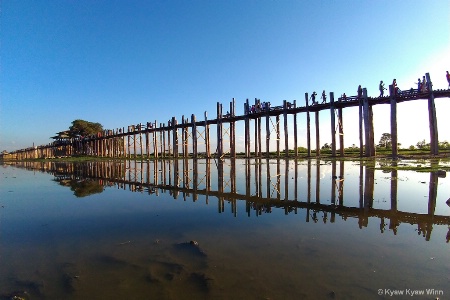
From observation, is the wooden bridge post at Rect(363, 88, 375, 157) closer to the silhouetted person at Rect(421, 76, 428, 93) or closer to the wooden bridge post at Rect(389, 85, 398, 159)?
the wooden bridge post at Rect(389, 85, 398, 159)

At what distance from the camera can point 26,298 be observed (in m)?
2.48

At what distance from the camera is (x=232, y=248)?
3641 mm

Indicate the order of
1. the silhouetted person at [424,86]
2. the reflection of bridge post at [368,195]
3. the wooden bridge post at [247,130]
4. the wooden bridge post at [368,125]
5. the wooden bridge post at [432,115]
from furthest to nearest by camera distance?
the wooden bridge post at [247,130] < the wooden bridge post at [368,125] < the silhouetted person at [424,86] < the wooden bridge post at [432,115] < the reflection of bridge post at [368,195]

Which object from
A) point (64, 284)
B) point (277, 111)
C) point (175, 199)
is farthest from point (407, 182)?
point (277, 111)

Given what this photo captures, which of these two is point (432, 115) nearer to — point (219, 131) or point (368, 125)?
point (368, 125)

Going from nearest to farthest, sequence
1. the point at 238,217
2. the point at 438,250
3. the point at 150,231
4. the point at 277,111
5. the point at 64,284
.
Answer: the point at 64,284 < the point at 438,250 < the point at 150,231 < the point at 238,217 < the point at 277,111

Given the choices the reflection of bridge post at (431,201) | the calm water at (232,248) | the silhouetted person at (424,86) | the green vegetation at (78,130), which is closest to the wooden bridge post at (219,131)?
the silhouetted person at (424,86)

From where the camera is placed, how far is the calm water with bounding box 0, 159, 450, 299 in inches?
101

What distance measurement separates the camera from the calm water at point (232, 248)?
2568 mm

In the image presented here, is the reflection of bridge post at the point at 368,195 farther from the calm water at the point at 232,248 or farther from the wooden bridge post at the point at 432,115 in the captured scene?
the wooden bridge post at the point at 432,115

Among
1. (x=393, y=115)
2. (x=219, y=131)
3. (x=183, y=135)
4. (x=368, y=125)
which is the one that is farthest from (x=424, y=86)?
(x=183, y=135)

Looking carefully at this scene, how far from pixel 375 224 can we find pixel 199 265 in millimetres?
3497

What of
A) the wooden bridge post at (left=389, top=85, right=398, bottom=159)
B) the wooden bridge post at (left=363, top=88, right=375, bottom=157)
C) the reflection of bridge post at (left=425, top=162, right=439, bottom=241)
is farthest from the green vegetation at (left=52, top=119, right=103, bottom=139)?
the reflection of bridge post at (left=425, top=162, right=439, bottom=241)

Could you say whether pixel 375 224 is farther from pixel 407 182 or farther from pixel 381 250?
pixel 407 182
